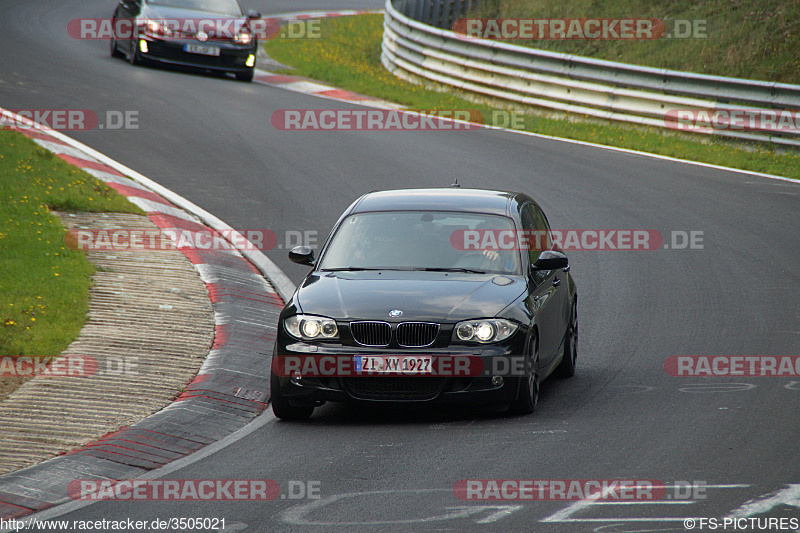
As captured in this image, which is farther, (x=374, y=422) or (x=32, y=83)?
(x=32, y=83)

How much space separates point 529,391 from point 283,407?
5.68 ft

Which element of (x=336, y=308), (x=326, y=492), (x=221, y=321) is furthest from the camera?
(x=221, y=321)

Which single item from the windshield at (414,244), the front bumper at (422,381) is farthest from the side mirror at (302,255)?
the front bumper at (422,381)

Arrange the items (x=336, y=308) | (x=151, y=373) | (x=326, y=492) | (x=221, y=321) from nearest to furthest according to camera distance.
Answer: (x=326, y=492), (x=336, y=308), (x=151, y=373), (x=221, y=321)

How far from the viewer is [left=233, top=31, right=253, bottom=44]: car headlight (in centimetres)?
2364

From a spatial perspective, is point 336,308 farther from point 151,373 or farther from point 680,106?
point 680,106

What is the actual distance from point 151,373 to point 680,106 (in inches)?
526

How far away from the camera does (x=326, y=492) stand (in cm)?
662

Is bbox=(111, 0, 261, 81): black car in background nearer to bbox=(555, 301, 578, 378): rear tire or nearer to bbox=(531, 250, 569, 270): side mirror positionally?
bbox=(555, 301, 578, 378): rear tire

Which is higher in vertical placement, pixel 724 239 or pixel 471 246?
pixel 471 246

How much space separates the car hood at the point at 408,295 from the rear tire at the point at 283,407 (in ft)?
1.88

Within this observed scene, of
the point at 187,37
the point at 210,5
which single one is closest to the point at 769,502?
the point at 187,37

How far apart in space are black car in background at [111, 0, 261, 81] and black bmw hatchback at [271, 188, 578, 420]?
594 inches

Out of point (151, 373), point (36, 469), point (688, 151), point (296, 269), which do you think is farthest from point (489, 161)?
point (36, 469)
